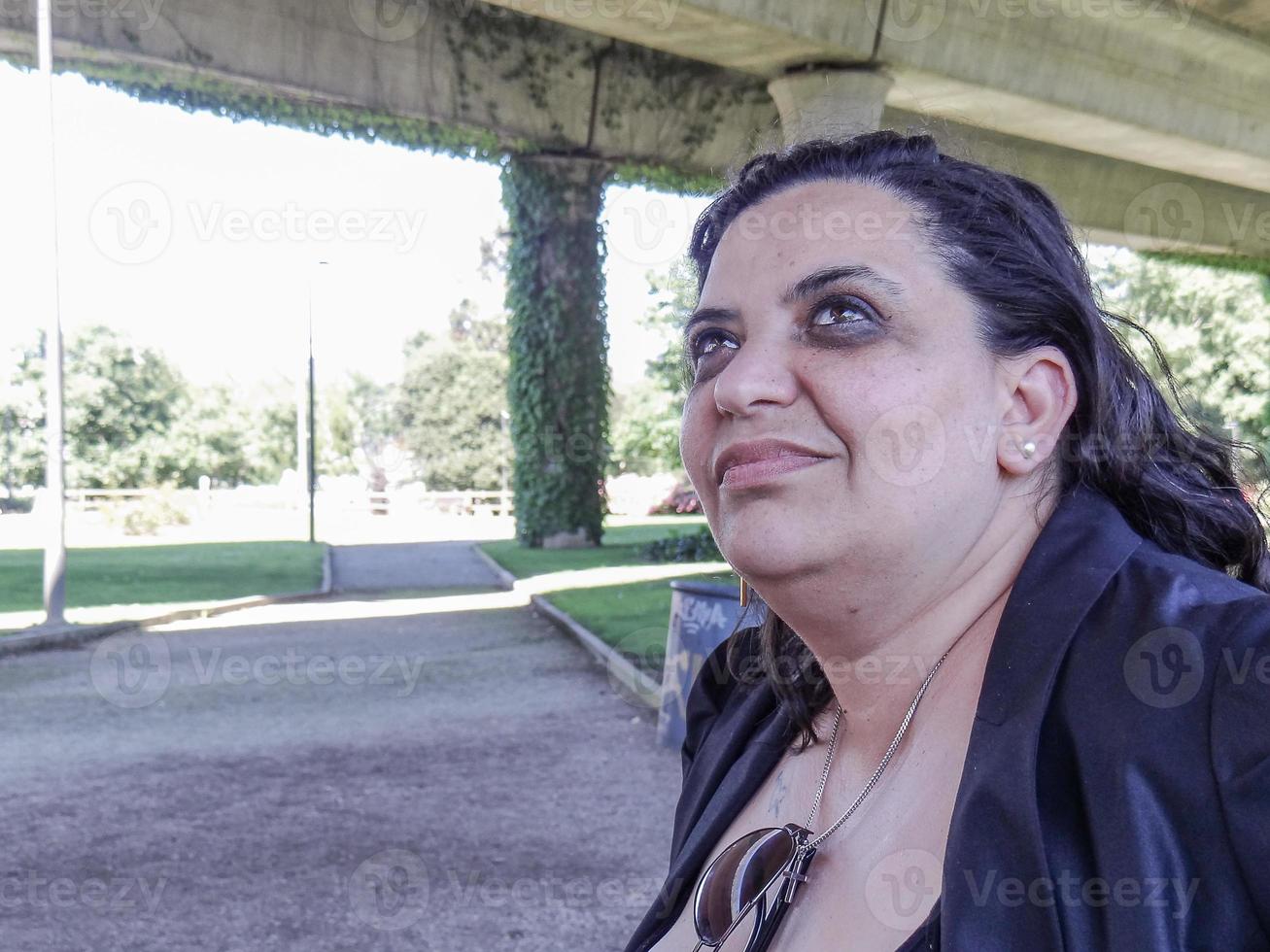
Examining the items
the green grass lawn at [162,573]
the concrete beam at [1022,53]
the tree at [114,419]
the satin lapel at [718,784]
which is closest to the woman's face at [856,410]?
the satin lapel at [718,784]

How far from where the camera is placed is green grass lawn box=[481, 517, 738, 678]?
36.5 feet

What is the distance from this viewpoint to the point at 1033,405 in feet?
5.97

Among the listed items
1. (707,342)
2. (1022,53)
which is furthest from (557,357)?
(707,342)

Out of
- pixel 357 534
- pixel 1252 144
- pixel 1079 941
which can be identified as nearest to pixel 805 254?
pixel 1079 941

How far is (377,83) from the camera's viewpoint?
14758 mm

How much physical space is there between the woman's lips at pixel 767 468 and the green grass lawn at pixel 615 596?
5504 mm

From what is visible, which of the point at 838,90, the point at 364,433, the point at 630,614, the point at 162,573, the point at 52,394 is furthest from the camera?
the point at 364,433

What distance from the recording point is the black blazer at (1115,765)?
4.25 feet

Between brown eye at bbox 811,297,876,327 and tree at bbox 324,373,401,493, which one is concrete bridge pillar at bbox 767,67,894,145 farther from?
tree at bbox 324,373,401,493

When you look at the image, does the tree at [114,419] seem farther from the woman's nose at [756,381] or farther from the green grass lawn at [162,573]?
the woman's nose at [756,381]

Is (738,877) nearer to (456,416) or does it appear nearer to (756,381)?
(756,381)

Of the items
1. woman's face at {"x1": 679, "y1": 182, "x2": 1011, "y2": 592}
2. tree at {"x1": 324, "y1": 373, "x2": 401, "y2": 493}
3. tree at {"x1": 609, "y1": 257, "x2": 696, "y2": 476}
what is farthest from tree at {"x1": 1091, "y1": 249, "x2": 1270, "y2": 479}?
tree at {"x1": 324, "y1": 373, "x2": 401, "y2": 493}

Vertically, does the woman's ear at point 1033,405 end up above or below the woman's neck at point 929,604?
above

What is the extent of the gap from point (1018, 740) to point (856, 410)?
48 centimetres
